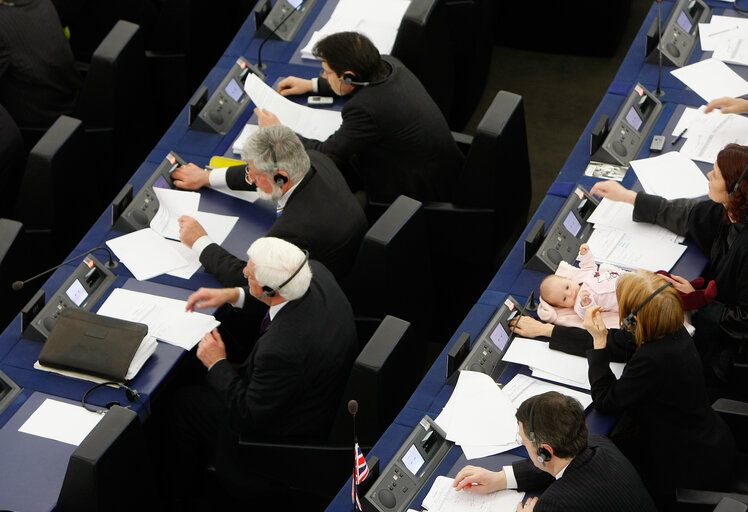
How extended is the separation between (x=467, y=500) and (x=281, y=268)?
A: 100 centimetres

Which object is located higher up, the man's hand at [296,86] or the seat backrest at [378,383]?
the man's hand at [296,86]

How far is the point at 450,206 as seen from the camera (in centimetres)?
534

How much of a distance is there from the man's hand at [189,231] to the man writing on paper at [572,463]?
1.74m

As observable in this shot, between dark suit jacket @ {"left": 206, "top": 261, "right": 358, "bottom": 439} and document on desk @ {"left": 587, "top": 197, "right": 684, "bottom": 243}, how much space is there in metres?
1.20

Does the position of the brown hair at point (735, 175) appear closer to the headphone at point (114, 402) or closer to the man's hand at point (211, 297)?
the man's hand at point (211, 297)

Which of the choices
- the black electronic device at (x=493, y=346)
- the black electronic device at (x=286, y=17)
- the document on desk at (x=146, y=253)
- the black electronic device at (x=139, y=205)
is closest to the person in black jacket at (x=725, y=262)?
the black electronic device at (x=493, y=346)

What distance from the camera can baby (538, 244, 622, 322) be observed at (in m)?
4.40

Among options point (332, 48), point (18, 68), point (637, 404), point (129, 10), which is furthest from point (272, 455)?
point (129, 10)

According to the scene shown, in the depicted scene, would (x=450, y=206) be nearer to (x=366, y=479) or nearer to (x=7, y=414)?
(x=366, y=479)

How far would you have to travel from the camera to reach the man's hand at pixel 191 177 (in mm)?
5152

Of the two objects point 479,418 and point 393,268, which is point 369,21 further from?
point 479,418

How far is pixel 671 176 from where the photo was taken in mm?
5020

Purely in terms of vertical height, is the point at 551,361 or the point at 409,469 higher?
the point at 551,361

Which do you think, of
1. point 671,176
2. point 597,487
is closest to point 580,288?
point 671,176
